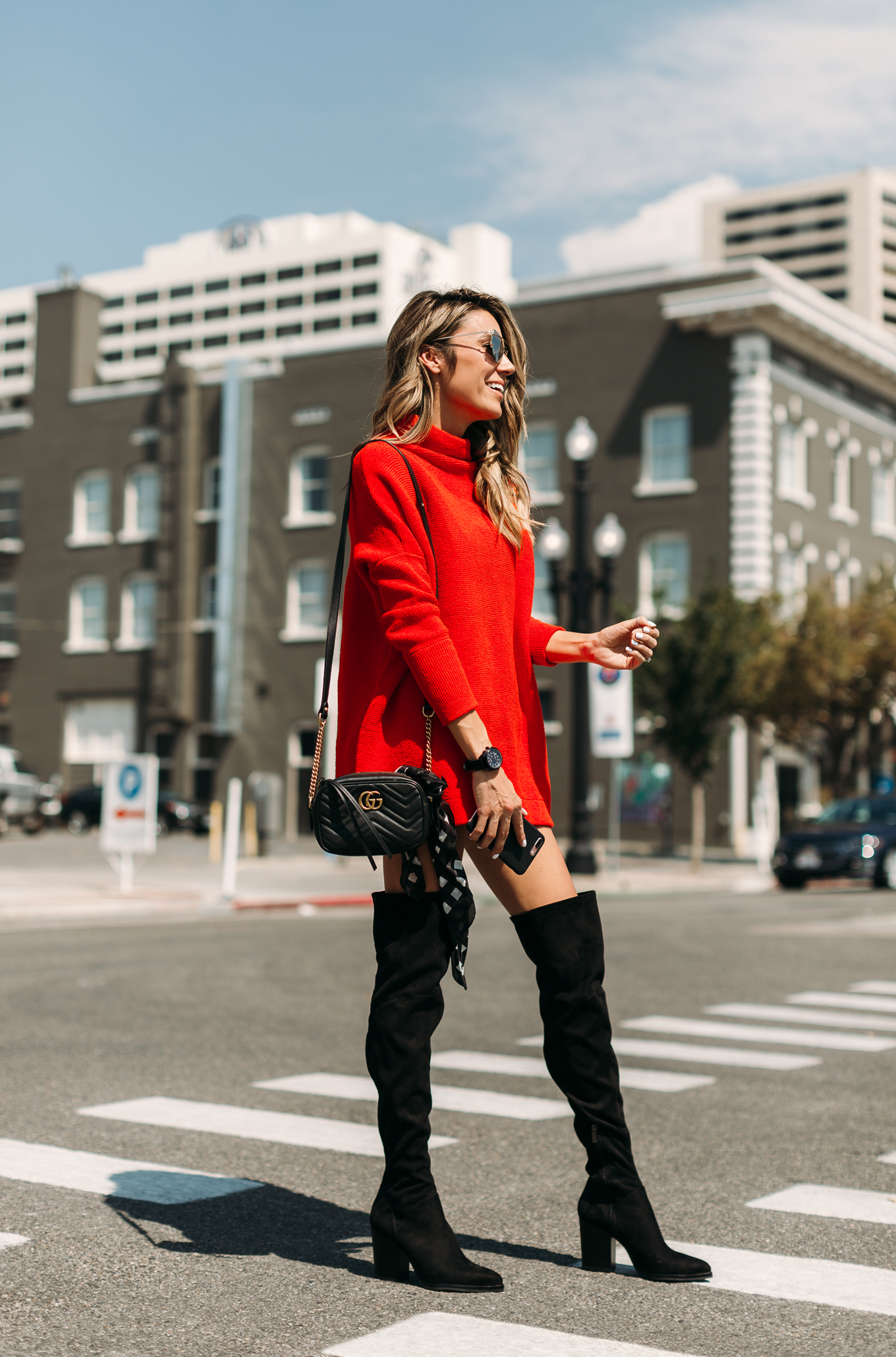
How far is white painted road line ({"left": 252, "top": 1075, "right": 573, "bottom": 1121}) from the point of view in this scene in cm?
594

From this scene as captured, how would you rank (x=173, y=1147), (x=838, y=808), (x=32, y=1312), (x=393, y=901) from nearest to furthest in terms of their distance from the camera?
(x=32, y=1312) → (x=393, y=901) → (x=173, y=1147) → (x=838, y=808)

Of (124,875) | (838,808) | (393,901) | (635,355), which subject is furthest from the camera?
(635,355)

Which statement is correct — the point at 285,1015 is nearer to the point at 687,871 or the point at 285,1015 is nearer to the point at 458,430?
the point at 458,430

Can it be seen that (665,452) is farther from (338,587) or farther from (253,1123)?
(338,587)

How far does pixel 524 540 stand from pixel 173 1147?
2.43 m

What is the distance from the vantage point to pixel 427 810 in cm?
352

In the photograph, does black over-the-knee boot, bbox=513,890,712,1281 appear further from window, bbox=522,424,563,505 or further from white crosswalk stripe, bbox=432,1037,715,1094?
window, bbox=522,424,563,505

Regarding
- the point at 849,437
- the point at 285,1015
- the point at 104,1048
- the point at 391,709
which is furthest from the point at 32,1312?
the point at 849,437

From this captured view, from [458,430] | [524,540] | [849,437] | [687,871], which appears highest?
[849,437]

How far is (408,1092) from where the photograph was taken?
142 inches

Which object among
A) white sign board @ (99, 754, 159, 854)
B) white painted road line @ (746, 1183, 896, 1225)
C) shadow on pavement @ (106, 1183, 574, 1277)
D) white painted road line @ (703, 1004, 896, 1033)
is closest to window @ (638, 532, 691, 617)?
white sign board @ (99, 754, 159, 854)

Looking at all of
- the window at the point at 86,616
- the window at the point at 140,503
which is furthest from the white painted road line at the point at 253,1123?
the window at the point at 86,616

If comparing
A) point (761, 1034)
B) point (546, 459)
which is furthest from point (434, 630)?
point (546, 459)

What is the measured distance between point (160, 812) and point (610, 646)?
120ft
